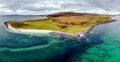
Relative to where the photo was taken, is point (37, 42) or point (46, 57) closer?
point (46, 57)

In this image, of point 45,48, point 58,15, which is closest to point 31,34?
point 45,48

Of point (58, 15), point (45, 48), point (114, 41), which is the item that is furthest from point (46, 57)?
point (58, 15)

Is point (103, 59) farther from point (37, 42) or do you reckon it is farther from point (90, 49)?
point (37, 42)

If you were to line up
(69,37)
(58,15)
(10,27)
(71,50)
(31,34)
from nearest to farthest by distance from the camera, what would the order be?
(71,50)
(69,37)
(31,34)
(10,27)
(58,15)

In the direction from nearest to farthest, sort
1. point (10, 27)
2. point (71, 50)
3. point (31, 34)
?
point (71, 50), point (31, 34), point (10, 27)

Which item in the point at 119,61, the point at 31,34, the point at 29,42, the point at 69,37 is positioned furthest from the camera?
the point at 31,34

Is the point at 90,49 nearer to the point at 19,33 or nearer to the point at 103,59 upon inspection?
the point at 103,59
